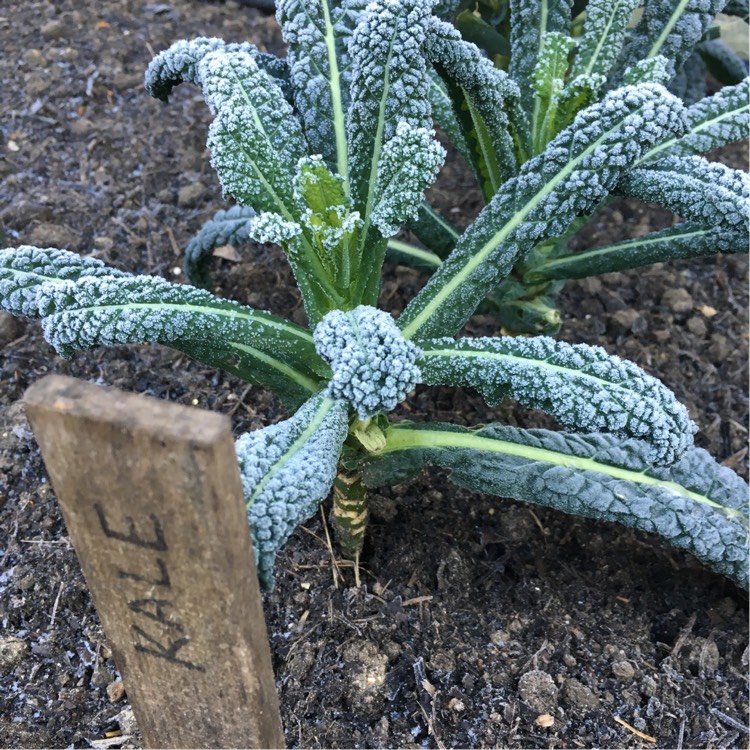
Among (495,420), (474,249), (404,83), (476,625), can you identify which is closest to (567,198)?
(474,249)

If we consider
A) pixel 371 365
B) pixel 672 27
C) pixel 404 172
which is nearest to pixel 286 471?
pixel 371 365

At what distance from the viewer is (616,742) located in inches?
57.4

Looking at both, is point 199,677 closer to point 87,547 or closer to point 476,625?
point 87,547

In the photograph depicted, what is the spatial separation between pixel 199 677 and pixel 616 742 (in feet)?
2.94

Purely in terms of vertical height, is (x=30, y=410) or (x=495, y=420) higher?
(x=30, y=410)

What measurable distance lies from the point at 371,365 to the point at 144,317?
418 millimetres

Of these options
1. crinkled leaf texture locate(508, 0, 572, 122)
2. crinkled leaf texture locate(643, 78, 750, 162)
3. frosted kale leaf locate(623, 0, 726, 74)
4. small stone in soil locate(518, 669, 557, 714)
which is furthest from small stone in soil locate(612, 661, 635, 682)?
frosted kale leaf locate(623, 0, 726, 74)

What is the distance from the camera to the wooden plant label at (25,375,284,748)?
0.73m

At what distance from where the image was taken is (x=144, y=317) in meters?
1.26

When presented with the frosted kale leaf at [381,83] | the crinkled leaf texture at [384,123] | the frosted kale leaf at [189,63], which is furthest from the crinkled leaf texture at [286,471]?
the frosted kale leaf at [189,63]

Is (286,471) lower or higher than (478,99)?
lower

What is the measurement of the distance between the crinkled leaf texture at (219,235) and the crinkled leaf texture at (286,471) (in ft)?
2.58

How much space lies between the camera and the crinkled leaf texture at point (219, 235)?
189cm

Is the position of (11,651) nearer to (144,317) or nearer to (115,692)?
(115,692)
